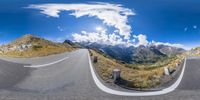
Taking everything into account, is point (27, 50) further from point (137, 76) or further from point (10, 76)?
point (10, 76)

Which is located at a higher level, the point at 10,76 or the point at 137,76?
the point at 10,76

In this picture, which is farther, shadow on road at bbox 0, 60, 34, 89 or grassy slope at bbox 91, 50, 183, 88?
grassy slope at bbox 91, 50, 183, 88

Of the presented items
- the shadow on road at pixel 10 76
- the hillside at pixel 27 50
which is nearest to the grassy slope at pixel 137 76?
the shadow on road at pixel 10 76

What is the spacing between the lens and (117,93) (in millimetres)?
13188

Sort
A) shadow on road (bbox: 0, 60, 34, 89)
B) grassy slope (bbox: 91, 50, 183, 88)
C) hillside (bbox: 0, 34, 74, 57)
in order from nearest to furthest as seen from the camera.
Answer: shadow on road (bbox: 0, 60, 34, 89) → grassy slope (bbox: 91, 50, 183, 88) → hillside (bbox: 0, 34, 74, 57)

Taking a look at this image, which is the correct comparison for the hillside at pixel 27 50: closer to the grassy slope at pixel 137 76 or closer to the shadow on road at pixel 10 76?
the grassy slope at pixel 137 76

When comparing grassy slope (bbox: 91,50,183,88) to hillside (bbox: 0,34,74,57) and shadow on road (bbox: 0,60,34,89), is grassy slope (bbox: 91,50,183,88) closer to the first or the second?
shadow on road (bbox: 0,60,34,89)

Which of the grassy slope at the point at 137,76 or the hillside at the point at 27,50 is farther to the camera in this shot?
the hillside at the point at 27,50

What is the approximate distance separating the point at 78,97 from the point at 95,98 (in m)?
0.56

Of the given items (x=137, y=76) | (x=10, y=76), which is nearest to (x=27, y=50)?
(x=137, y=76)

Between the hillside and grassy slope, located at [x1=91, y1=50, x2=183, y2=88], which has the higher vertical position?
grassy slope, located at [x1=91, y1=50, x2=183, y2=88]

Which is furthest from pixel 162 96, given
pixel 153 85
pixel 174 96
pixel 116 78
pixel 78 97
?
pixel 153 85

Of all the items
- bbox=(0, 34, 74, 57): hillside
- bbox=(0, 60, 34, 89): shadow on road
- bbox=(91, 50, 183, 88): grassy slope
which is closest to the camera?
bbox=(0, 60, 34, 89): shadow on road

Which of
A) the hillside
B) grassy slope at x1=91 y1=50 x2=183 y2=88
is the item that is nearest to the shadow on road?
grassy slope at x1=91 y1=50 x2=183 y2=88
